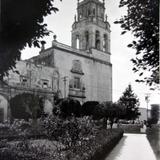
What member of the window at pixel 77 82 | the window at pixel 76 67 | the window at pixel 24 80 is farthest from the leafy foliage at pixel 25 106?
the window at pixel 76 67

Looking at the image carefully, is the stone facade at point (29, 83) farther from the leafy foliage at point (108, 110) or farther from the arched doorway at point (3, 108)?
the leafy foliage at point (108, 110)

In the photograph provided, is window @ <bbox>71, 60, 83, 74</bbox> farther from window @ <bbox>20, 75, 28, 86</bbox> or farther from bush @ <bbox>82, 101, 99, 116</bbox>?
window @ <bbox>20, 75, 28, 86</bbox>

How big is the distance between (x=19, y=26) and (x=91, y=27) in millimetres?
32532

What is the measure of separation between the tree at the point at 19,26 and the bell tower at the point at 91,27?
31.2 meters

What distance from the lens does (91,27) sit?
40.2m

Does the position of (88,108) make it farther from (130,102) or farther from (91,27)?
(130,102)

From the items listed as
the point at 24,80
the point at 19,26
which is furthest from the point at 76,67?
the point at 19,26

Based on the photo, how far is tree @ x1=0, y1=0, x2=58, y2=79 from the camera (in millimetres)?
7957

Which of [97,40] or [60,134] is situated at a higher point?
[97,40]

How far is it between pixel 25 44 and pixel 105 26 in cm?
3425

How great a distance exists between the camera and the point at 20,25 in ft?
26.9

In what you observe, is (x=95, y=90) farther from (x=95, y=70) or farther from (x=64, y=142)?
(x=64, y=142)

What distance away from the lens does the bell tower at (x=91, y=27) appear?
3991cm

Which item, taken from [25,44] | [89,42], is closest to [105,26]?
[89,42]
